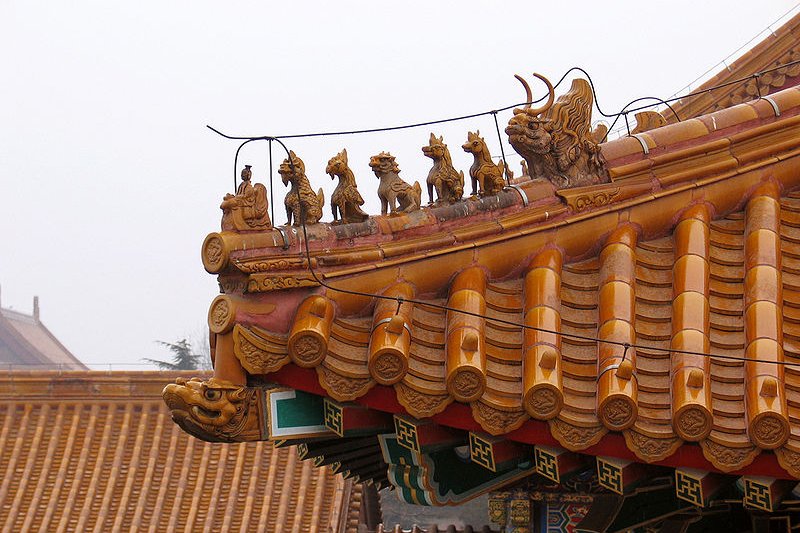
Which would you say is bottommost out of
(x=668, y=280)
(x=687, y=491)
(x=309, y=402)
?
(x=687, y=491)

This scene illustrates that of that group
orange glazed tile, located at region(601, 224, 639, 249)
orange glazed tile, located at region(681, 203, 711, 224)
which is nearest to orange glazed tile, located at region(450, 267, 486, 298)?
orange glazed tile, located at region(601, 224, 639, 249)

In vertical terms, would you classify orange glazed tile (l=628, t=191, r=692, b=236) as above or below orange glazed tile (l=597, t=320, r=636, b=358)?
above

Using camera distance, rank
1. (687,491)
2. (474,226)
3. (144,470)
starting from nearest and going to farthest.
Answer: (687,491)
(474,226)
(144,470)

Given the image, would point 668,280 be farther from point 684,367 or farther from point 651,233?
point 684,367

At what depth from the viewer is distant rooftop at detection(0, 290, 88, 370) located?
53781mm

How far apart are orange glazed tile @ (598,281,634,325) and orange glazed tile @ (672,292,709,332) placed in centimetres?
21

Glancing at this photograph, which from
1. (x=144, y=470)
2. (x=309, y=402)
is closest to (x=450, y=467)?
(x=309, y=402)

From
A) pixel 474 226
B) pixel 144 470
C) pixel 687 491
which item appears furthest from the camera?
pixel 144 470

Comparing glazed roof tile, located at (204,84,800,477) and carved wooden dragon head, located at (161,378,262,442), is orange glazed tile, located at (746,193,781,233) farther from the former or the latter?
carved wooden dragon head, located at (161,378,262,442)

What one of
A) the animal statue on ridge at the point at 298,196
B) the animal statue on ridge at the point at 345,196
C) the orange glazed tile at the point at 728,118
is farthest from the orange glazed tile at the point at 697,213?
the animal statue on ridge at the point at 298,196

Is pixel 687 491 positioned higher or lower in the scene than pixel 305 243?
lower

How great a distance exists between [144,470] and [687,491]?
34.5ft

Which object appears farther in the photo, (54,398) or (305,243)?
(54,398)

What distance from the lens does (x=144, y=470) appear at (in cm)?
1579
